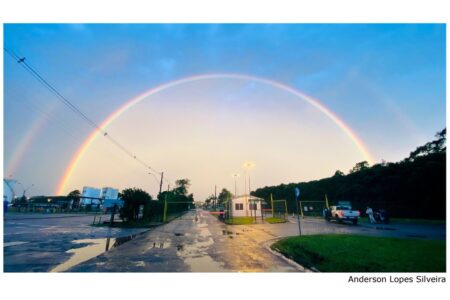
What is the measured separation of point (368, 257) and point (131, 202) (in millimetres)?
23593

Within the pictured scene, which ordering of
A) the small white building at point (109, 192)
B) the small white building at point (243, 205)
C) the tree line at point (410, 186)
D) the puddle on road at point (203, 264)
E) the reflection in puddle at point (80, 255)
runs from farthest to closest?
the small white building at point (109, 192), the small white building at point (243, 205), the tree line at point (410, 186), the reflection in puddle at point (80, 255), the puddle on road at point (203, 264)

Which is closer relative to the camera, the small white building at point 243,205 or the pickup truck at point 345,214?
the pickup truck at point 345,214

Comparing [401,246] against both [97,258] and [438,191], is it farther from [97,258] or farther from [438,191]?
[438,191]

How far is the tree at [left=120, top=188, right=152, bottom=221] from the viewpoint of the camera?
86.2 feet

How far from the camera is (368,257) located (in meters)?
7.94

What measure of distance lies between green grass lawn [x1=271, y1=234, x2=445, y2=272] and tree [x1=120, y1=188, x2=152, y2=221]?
20.0m

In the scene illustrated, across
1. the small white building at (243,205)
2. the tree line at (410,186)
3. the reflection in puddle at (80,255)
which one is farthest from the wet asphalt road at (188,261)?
the small white building at (243,205)

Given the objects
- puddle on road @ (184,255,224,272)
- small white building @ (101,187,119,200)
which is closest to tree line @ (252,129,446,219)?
puddle on road @ (184,255,224,272)

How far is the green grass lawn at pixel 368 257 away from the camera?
6.88 m

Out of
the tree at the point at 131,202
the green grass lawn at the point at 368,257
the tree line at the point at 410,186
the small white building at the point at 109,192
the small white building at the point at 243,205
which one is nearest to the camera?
the green grass lawn at the point at 368,257

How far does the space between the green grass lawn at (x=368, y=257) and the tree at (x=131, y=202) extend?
20.0 metres

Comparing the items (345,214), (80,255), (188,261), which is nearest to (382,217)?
(345,214)

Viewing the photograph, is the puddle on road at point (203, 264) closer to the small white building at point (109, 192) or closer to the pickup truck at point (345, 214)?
the pickup truck at point (345, 214)

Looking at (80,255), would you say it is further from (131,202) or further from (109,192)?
(109,192)
